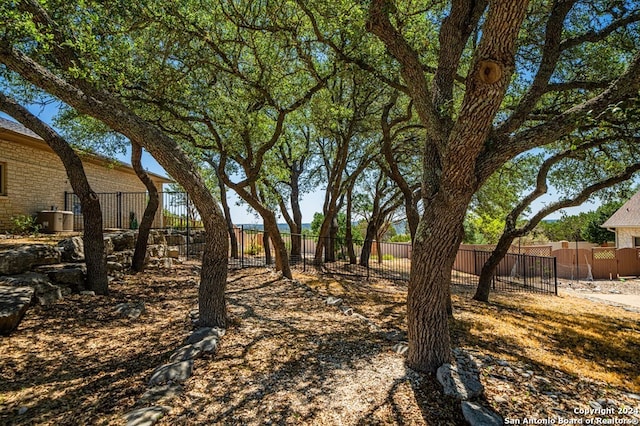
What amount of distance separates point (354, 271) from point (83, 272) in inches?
319

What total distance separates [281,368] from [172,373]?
991mm

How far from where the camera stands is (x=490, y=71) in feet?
8.13

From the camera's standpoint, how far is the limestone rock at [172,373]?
2916 millimetres

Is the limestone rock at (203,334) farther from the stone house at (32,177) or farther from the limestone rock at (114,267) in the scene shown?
the stone house at (32,177)

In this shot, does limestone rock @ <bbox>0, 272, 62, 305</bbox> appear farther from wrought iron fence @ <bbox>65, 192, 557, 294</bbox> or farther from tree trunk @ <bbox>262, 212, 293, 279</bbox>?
wrought iron fence @ <bbox>65, 192, 557, 294</bbox>

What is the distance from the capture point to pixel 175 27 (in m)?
5.13

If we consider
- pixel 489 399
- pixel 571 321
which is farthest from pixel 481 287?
pixel 489 399

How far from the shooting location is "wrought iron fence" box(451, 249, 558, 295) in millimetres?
11148

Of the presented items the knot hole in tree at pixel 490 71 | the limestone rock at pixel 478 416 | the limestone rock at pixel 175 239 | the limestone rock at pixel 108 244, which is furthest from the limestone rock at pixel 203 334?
the limestone rock at pixel 175 239

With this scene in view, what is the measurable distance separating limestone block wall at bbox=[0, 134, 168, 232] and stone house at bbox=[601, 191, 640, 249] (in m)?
23.2

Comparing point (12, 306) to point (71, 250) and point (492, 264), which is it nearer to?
point (71, 250)

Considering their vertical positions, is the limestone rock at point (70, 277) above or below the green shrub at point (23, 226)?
below

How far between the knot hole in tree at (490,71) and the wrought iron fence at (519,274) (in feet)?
28.5

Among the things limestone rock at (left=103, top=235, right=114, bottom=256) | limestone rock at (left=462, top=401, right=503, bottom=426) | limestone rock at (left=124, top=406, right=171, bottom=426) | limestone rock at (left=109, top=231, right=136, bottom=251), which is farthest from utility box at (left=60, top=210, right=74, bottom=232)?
limestone rock at (left=462, top=401, right=503, bottom=426)
